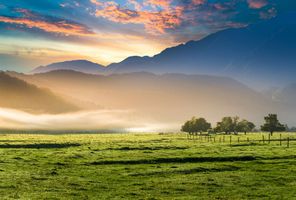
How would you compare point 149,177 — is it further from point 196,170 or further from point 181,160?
point 181,160

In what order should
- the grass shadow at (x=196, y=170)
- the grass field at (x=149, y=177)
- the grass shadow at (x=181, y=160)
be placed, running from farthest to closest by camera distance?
the grass shadow at (x=181, y=160), the grass shadow at (x=196, y=170), the grass field at (x=149, y=177)

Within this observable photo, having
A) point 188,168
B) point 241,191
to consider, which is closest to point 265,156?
point 188,168

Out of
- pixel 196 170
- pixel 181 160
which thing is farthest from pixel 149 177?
pixel 181 160

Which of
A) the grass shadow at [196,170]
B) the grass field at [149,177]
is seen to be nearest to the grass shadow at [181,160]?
the grass field at [149,177]

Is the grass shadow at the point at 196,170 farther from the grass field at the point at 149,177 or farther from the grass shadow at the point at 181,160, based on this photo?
the grass shadow at the point at 181,160

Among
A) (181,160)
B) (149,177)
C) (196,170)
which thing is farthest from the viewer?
(181,160)

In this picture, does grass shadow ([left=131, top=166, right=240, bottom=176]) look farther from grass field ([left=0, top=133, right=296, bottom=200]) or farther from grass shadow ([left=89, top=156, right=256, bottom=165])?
grass shadow ([left=89, top=156, right=256, bottom=165])

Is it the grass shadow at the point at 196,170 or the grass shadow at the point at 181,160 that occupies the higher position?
the grass shadow at the point at 181,160

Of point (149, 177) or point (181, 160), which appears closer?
point (149, 177)

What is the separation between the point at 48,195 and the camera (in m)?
43.8

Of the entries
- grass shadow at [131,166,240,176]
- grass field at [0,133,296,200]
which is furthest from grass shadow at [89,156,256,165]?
grass shadow at [131,166,240,176]

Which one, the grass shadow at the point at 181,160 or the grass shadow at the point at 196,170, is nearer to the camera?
the grass shadow at the point at 196,170

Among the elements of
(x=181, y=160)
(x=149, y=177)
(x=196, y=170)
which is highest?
(x=181, y=160)

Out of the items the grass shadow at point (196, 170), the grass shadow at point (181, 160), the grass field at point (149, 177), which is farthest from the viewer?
the grass shadow at point (181, 160)
